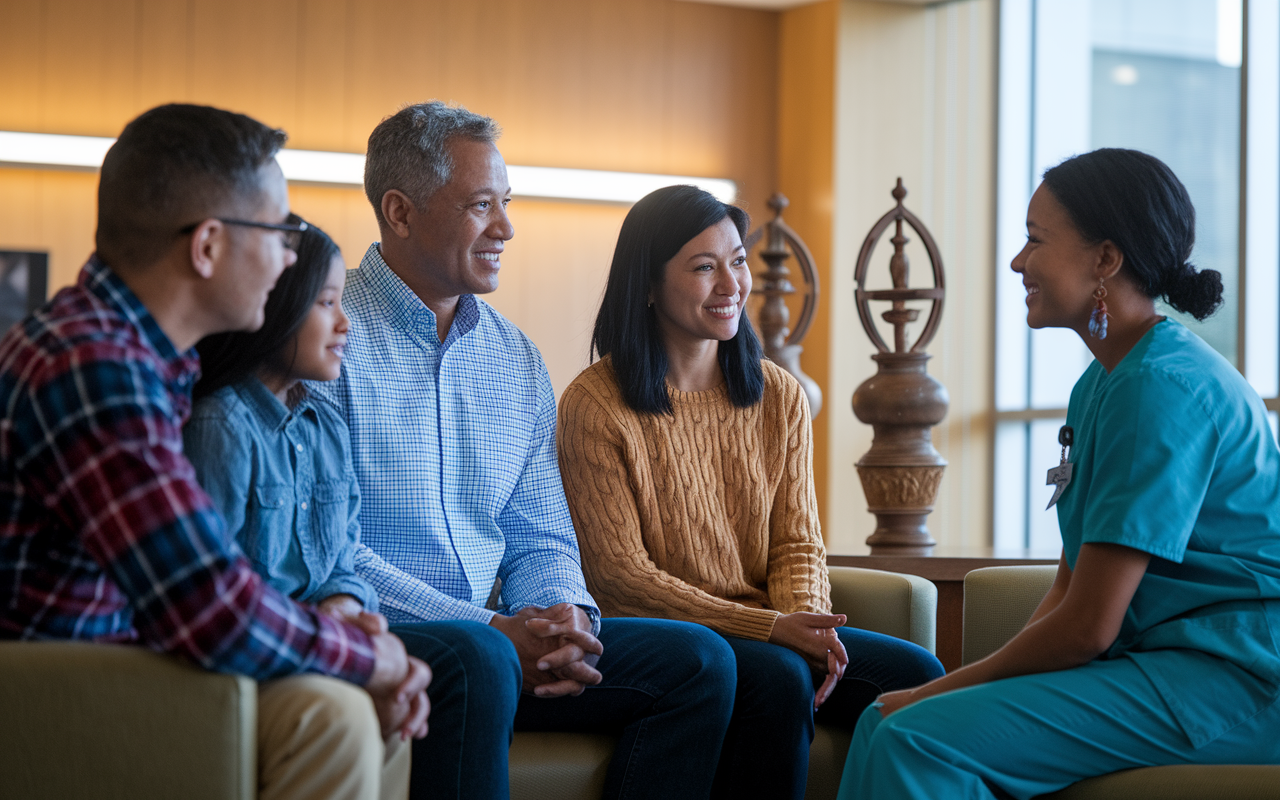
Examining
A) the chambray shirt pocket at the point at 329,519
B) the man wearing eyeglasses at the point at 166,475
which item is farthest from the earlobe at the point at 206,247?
the chambray shirt pocket at the point at 329,519

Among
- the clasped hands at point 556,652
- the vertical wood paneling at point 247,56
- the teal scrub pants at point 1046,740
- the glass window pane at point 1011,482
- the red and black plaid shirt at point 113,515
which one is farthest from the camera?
the glass window pane at point 1011,482

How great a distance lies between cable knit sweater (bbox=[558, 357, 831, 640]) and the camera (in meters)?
2.16

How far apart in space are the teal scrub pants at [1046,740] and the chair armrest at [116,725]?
782 mm

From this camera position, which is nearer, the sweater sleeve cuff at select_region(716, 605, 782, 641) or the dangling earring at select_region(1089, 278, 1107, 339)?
the dangling earring at select_region(1089, 278, 1107, 339)

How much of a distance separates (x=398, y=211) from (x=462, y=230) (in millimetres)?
131

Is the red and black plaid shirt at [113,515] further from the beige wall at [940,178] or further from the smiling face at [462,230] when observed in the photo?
the beige wall at [940,178]

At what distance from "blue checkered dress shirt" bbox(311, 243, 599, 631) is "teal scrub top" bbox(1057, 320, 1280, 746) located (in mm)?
818

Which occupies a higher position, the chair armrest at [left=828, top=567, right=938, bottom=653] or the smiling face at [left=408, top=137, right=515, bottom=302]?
the smiling face at [left=408, top=137, right=515, bottom=302]

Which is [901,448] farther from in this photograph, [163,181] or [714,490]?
[163,181]

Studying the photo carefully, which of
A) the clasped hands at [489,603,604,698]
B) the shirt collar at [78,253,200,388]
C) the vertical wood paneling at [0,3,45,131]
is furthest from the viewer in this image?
the vertical wood paneling at [0,3,45,131]

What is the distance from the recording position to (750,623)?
205cm

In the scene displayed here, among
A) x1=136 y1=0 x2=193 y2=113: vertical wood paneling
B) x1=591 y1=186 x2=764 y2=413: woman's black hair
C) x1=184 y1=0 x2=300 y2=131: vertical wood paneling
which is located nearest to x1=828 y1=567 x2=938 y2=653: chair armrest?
x1=591 y1=186 x2=764 y2=413: woman's black hair

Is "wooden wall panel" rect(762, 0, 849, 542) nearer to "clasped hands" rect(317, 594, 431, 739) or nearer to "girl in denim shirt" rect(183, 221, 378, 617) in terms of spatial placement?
"girl in denim shirt" rect(183, 221, 378, 617)

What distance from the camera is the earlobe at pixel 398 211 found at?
2.17 meters
